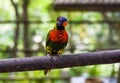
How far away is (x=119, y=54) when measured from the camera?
162 centimetres

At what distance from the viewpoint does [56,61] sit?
1.66 m

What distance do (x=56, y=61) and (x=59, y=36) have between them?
53.4 inches

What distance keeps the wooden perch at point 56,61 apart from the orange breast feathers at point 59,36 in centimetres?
128

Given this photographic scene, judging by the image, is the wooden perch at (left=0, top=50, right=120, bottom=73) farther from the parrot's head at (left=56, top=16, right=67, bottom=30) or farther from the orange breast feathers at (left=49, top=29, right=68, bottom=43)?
the orange breast feathers at (left=49, top=29, right=68, bottom=43)

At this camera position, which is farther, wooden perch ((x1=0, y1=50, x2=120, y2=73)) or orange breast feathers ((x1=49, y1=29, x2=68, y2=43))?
orange breast feathers ((x1=49, y1=29, x2=68, y2=43))

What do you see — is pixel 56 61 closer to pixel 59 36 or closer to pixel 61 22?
pixel 61 22

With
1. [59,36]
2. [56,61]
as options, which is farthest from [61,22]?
[56,61]

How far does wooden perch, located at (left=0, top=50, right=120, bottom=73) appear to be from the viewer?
1578mm

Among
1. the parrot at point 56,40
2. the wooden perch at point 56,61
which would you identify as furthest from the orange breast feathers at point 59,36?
the wooden perch at point 56,61

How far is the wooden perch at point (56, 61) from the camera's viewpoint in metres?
1.58

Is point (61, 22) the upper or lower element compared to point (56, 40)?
upper

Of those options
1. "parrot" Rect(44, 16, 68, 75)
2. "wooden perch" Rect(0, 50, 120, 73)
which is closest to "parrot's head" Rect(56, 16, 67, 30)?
"parrot" Rect(44, 16, 68, 75)

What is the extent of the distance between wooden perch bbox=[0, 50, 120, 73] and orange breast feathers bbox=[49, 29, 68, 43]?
1277 mm

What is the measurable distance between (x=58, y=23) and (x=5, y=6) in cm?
565
